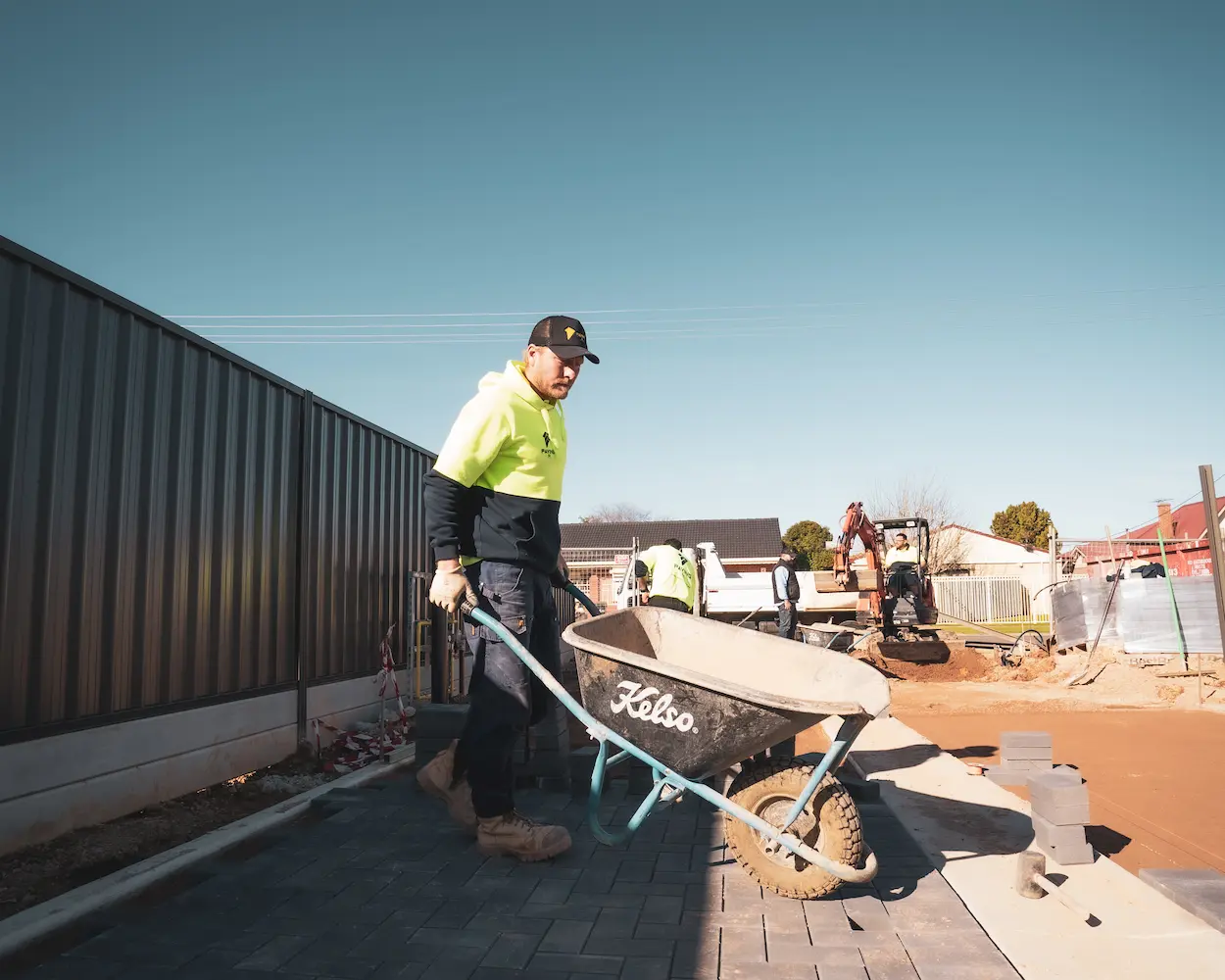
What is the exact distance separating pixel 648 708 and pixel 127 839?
255 cm

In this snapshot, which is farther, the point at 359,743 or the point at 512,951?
the point at 359,743

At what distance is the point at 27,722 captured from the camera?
11.1 ft

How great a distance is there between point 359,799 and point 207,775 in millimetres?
1189

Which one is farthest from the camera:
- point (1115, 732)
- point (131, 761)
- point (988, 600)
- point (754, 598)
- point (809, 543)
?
point (809, 543)

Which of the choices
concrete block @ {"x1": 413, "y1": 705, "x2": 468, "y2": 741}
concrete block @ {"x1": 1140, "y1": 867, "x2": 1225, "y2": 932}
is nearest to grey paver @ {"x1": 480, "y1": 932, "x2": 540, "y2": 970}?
concrete block @ {"x1": 1140, "y1": 867, "x2": 1225, "y2": 932}

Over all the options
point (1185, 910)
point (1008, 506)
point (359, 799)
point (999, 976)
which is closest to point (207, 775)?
Answer: point (359, 799)

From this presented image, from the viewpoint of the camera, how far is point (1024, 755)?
4.18 meters

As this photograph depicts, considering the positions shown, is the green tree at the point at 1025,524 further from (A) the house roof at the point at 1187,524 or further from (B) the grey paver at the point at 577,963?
(B) the grey paver at the point at 577,963

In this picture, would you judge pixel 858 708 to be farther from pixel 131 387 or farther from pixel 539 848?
pixel 131 387

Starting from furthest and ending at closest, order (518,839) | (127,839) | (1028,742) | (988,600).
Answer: (988,600), (1028,742), (127,839), (518,839)

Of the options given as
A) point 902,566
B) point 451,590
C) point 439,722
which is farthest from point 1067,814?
point 902,566

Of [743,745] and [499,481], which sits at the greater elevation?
[499,481]

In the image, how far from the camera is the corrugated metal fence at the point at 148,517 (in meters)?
3.43

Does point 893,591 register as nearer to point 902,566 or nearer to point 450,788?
point 902,566
